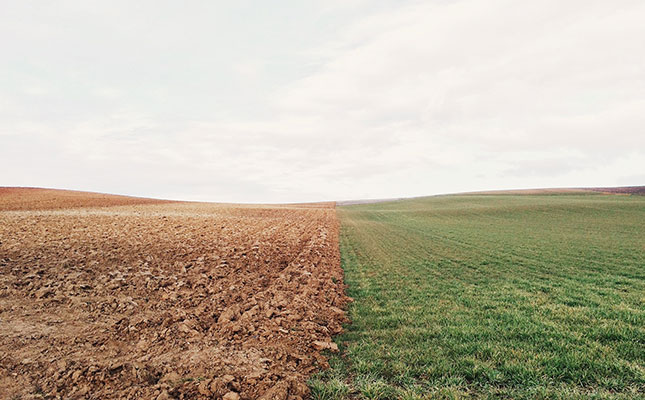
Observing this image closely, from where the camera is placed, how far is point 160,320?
7.58 m

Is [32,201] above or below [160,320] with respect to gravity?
above

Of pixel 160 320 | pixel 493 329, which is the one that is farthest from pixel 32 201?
pixel 493 329

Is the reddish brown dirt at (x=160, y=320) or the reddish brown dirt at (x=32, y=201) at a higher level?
the reddish brown dirt at (x=32, y=201)

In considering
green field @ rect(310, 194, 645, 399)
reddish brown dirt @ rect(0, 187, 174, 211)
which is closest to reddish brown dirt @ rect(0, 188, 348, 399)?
green field @ rect(310, 194, 645, 399)

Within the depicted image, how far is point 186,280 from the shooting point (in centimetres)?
1070

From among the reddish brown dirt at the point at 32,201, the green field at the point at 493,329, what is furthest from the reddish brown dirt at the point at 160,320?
the reddish brown dirt at the point at 32,201

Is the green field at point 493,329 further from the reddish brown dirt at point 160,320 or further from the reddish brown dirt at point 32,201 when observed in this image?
the reddish brown dirt at point 32,201

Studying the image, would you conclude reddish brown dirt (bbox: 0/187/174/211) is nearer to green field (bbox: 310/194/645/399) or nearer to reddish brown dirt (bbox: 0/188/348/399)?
reddish brown dirt (bbox: 0/188/348/399)

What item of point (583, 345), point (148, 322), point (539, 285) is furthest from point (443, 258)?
point (148, 322)

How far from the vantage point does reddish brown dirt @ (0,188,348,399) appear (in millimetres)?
5023

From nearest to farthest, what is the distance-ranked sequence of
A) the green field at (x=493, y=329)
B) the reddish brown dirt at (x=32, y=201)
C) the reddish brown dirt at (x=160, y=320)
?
the green field at (x=493, y=329) < the reddish brown dirt at (x=160, y=320) < the reddish brown dirt at (x=32, y=201)

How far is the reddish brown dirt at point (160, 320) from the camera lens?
502 cm

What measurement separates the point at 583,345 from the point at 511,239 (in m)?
18.7

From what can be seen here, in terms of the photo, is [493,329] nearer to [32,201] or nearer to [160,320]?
[160,320]
